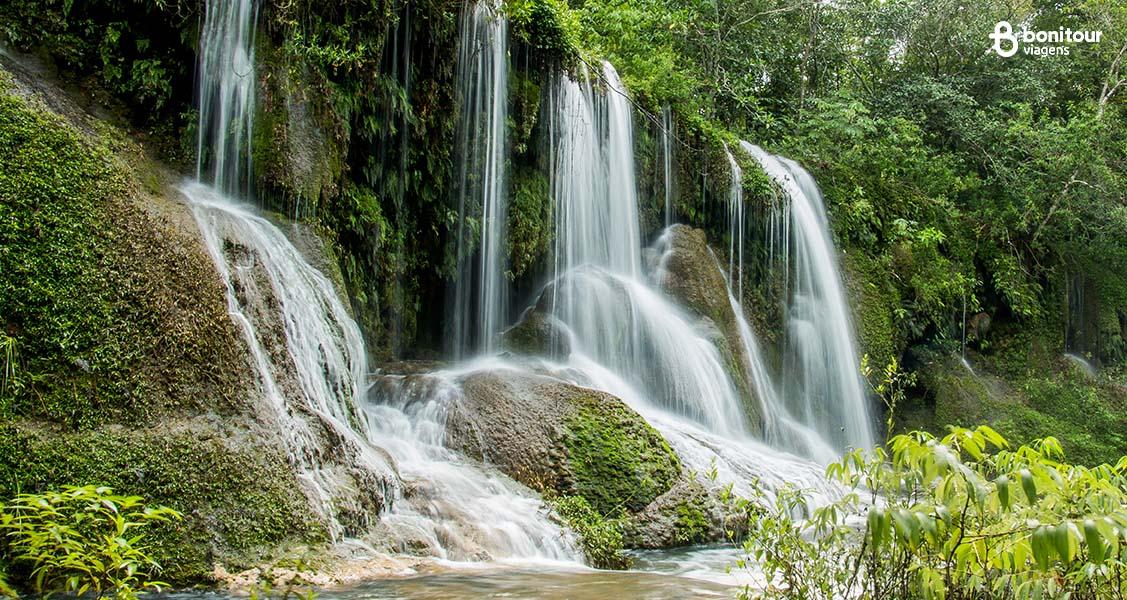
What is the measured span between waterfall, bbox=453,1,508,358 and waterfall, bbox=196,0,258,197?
3007mm

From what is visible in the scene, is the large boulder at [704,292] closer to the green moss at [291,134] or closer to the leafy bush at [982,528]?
the green moss at [291,134]

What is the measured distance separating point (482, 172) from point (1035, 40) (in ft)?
57.5

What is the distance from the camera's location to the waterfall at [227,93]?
839 centimetres

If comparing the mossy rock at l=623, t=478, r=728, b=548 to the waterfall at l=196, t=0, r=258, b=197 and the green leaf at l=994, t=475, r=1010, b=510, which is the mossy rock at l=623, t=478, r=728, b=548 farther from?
the green leaf at l=994, t=475, r=1010, b=510

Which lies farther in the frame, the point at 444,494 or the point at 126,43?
the point at 126,43

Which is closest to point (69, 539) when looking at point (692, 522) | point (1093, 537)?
point (1093, 537)

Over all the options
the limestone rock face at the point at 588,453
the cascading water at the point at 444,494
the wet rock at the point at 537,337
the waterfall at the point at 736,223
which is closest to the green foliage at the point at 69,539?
the cascading water at the point at 444,494

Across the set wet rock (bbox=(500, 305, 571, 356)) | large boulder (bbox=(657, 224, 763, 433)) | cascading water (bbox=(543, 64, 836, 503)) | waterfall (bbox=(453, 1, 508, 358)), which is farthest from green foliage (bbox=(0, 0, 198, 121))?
large boulder (bbox=(657, 224, 763, 433))

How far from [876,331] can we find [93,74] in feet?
40.4

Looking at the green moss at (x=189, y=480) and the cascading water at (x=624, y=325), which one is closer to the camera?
the green moss at (x=189, y=480)

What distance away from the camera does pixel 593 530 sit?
684cm

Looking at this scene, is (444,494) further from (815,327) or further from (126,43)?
(815,327)

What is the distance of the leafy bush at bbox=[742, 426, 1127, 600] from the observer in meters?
2.81

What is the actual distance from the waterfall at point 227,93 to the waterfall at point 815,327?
9.03 m
